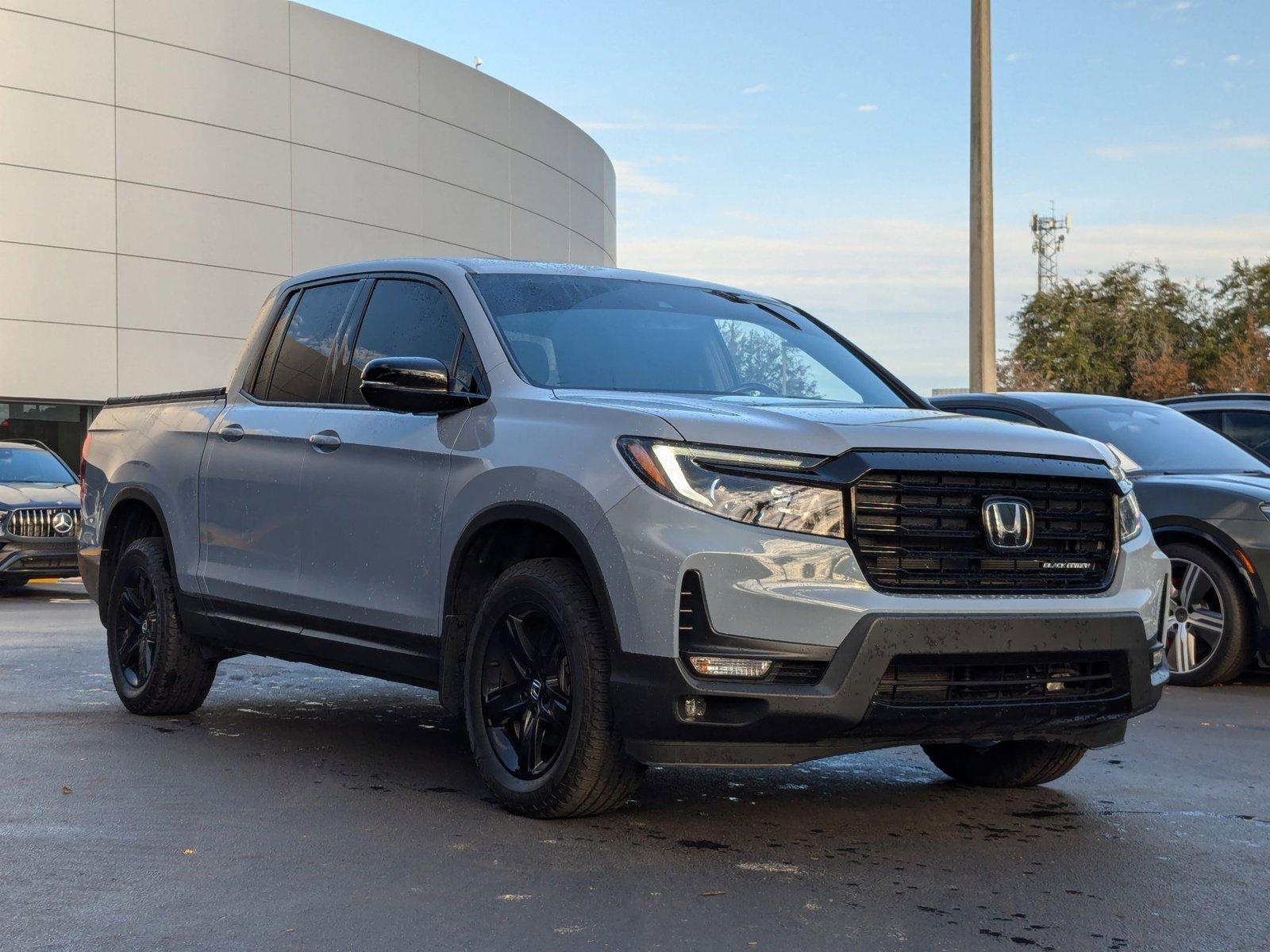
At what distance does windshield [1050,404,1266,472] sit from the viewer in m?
9.62

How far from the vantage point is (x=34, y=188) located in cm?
3014

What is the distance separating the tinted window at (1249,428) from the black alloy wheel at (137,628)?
7733 mm

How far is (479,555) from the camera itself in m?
5.58

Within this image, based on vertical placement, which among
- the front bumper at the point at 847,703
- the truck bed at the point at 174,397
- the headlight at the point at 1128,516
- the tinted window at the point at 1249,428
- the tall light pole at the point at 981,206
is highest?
the tall light pole at the point at 981,206

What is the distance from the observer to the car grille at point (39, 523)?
15.9 metres

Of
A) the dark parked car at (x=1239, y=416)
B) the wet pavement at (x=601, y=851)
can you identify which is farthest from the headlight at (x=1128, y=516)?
the dark parked car at (x=1239, y=416)

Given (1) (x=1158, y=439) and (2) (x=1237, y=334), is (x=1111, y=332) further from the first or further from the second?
(1) (x=1158, y=439)

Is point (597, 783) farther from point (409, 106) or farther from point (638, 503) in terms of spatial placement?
point (409, 106)

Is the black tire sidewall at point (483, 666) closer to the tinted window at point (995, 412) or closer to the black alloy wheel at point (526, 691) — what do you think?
the black alloy wheel at point (526, 691)

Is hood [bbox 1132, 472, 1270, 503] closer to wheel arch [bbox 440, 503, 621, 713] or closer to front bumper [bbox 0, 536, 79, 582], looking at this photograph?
wheel arch [bbox 440, 503, 621, 713]

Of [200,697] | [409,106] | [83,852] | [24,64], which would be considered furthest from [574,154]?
[83,852]

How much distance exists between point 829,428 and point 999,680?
3.04 ft

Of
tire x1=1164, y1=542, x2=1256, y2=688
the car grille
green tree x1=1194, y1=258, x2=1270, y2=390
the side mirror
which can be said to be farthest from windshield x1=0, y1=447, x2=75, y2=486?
green tree x1=1194, y1=258, x2=1270, y2=390

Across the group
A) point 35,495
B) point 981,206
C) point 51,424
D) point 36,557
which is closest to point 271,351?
point 981,206
